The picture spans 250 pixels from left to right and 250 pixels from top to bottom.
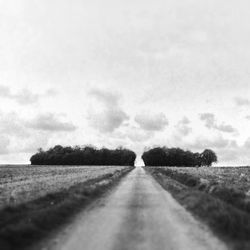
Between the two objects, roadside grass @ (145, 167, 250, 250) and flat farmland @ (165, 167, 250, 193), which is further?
flat farmland @ (165, 167, 250, 193)

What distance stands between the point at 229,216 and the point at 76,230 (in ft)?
18.4

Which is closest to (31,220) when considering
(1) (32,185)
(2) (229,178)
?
(1) (32,185)

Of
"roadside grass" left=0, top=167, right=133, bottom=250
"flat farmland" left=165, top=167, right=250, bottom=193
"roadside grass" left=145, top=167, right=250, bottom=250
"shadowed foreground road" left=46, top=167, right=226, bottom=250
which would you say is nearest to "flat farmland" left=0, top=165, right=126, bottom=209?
"roadside grass" left=0, top=167, right=133, bottom=250

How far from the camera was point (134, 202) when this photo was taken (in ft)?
75.8

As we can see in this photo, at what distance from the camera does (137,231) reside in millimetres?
13828

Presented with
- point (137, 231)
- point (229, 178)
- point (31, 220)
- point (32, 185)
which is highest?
point (229, 178)

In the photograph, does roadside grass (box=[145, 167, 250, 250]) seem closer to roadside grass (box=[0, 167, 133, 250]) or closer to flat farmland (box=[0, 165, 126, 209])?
roadside grass (box=[0, 167, 133, 250])

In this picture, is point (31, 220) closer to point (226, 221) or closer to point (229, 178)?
point (226, 221)

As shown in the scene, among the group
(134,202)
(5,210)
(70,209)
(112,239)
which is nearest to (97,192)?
(134,202)

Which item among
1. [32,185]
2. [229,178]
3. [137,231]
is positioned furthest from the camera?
[229,178]

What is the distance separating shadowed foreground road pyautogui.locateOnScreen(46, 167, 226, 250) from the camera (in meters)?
11.7

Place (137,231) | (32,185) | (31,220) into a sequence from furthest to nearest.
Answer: (32,185) → (31,220) → (137,231)

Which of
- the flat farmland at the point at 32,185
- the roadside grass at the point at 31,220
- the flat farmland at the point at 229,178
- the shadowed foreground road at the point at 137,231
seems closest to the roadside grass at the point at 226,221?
the shadowed foreground road at the point at 137,231

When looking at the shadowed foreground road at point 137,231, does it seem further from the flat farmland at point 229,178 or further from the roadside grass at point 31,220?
the flat farmland at point 229,178
